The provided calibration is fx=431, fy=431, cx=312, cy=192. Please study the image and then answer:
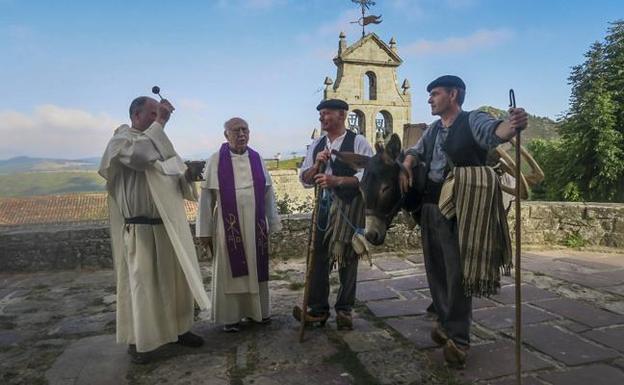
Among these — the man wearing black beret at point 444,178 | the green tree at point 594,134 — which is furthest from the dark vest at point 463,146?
the green tree at point 594,134

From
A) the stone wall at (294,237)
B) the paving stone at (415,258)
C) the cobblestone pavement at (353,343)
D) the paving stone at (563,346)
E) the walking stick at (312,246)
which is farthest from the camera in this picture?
the paving stone at (415,258)

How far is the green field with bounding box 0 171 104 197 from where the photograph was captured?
94.3 metres

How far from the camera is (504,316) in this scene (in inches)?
151

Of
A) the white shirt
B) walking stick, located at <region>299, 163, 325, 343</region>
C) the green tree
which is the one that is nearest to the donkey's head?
the white shirt

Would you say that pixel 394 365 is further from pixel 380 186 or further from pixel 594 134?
pixel 594 134

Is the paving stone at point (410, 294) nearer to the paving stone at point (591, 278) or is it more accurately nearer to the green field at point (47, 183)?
the paving stone at point (591, 278)

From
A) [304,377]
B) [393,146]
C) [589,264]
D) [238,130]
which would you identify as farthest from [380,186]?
[589,264]

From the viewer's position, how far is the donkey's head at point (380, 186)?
2934mm

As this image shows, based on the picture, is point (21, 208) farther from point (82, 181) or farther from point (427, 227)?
point (82, 181)

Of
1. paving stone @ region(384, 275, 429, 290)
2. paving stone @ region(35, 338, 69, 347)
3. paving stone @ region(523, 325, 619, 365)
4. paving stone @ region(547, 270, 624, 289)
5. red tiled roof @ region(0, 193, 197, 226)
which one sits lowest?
red tiled roof @ region(0, 193, 197, 226)

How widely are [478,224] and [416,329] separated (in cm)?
132

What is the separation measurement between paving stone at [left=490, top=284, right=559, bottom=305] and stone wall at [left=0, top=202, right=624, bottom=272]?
1.80 metres

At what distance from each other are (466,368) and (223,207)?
7.40 ft

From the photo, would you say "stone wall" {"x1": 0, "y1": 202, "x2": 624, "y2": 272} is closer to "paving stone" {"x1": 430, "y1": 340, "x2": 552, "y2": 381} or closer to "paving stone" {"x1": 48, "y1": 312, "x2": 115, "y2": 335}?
"paving stone" {"x1": 48, "y1": 312, "x2": 115, "y2": 335}
